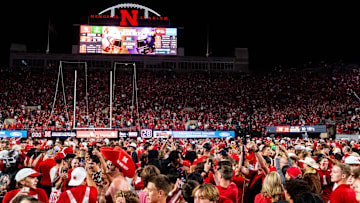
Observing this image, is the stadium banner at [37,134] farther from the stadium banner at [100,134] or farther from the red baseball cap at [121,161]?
the red baseball cap at [121,161]

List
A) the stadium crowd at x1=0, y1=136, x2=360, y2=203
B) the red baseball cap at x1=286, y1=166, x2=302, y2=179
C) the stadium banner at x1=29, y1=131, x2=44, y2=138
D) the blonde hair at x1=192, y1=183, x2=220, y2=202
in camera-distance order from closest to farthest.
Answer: the blonde hair at x1=192, y1=183, x2=220, y2=202 → the stadium crowd at x1=0, y1=136, x2=360, y2=203 → the red baseball cap at x1=286, y1=166, x2=302, y2=179 → the stadium banner at x1=29, y1=131, x2=44, y2=138

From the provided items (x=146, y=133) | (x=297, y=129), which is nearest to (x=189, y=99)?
(x=297, y=129)

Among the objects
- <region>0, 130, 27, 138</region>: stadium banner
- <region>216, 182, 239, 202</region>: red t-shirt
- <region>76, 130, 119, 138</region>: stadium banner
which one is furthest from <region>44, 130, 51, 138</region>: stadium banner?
<region>216, 182, 239, 202</region>: red t-shirt

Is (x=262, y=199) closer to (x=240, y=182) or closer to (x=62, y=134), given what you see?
(x=240, y=182)

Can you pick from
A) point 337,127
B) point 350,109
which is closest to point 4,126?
point 337,127

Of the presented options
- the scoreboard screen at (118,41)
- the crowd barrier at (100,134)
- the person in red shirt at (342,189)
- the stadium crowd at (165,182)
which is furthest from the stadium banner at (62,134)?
the person in red shirt at (342,189)

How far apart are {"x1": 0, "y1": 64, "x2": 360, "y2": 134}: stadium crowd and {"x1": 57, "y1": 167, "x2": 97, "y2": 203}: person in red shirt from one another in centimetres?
2492

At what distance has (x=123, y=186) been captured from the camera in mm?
4328

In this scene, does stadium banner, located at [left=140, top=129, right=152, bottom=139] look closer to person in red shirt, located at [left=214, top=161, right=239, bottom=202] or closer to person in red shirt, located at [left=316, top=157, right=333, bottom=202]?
person in red shirt, located at [left=316, top=157, right=333, bottom=202]

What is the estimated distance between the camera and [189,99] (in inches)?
1676

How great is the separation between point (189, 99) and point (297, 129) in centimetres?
1524

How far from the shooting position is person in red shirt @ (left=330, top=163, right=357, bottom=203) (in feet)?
13.9

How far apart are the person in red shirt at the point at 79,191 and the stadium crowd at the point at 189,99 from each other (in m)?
24.9

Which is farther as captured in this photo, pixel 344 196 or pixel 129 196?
pixel 344 196
